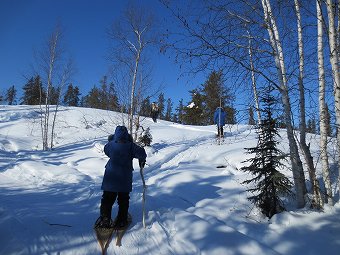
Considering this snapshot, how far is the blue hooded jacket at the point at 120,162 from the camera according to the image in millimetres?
4789

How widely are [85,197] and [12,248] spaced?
3000 mm

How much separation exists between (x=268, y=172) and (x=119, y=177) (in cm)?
316

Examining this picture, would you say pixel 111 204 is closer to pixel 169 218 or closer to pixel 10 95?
pixel 169 218

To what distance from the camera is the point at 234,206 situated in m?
6.18

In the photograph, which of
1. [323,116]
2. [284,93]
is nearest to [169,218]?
[284,93]

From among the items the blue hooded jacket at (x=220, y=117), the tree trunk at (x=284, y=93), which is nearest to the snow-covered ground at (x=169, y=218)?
the tree trunk at (x=284, y=93)

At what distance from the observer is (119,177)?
4816 millimetres

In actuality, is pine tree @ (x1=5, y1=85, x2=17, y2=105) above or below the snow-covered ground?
above

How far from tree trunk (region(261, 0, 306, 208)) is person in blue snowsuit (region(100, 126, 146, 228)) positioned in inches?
122

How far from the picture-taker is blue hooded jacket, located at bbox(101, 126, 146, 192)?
4.79m

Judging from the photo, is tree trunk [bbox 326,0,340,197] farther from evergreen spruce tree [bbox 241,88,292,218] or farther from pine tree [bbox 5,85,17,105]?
pine tree [bbox 5,85,17,105]

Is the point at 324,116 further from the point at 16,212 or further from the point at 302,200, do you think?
the point at 16,212

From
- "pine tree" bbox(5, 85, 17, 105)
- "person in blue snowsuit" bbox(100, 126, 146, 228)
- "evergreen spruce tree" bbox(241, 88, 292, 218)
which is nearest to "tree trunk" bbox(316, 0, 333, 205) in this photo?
"evergreen spruce tree" bbox(241, 88, 292, 218)

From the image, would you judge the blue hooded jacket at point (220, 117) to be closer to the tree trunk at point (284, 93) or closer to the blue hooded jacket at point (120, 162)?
the tree trunk at point (284, 93)
